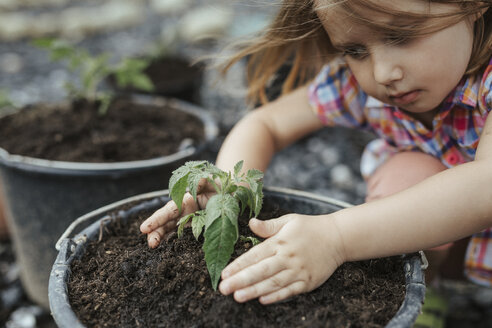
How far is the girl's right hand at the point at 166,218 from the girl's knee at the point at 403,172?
27.8 inches

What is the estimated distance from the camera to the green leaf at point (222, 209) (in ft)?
3.49

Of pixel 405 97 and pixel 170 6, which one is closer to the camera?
pixel 405 97

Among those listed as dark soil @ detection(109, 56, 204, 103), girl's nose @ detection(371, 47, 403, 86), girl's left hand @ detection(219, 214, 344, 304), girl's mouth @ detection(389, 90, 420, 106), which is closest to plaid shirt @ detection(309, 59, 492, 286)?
girl's mouth @ detection(389, 90, 420, 106)

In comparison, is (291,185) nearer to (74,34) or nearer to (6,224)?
(6,224)

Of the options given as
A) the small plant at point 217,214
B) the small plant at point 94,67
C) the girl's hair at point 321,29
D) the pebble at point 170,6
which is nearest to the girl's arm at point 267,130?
the girl's hair at point 321,29

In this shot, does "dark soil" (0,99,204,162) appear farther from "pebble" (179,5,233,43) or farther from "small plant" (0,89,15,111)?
"pebble" (179,5,233,43)

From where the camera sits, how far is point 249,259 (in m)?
1.07

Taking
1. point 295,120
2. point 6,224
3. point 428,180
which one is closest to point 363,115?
point 295,120

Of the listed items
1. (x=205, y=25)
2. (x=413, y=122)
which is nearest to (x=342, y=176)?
(x=413, y=122)

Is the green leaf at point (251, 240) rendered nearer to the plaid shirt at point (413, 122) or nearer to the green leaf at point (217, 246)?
the green leaf at point (217, 246)

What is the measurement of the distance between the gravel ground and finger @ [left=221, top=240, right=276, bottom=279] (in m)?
0.76

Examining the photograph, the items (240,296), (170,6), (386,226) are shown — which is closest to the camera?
(240,296)

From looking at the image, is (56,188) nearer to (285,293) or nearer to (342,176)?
(285,293)

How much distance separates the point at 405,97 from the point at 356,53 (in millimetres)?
183
